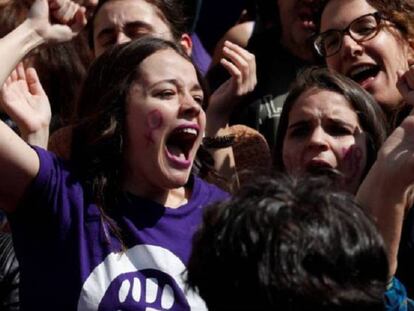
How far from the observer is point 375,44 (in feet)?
10.7

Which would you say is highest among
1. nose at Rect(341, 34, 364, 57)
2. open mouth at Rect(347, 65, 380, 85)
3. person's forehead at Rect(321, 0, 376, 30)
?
person's forehead at Rect(321, 0, 376, 30)

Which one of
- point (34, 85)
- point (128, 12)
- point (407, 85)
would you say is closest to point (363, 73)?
point (407, 85)

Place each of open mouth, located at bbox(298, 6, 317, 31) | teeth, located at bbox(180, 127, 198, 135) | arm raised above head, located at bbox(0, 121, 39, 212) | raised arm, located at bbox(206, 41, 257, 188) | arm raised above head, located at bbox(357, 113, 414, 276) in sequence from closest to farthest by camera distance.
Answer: arm raised above head, located at bbox(357, 113, 414, 276), arm raised above head, located at bbox(0, 121, 39, 212), teeth, located at bbox(180, 127, 198, 135), raised arm, located at bbox(206, 41, 257, 188), open mouth, located at bbox(298, 6, 317, 31)

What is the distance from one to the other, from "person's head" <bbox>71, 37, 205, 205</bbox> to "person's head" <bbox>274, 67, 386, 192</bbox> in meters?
0.26

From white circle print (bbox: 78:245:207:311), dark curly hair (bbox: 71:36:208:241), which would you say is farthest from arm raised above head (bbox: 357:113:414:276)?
dark curly hair (bbox: 71:36:208:241)

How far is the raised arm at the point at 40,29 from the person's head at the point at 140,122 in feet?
0.43

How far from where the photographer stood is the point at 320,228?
164 centimetres

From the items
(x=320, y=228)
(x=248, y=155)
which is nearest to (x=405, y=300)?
(x=320, y=228)

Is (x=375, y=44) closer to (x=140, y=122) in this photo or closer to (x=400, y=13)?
(x=400, y=13)

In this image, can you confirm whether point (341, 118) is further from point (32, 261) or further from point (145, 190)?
point (32, 261)

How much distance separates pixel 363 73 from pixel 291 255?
5.78 feet

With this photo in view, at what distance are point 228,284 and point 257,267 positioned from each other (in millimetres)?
54

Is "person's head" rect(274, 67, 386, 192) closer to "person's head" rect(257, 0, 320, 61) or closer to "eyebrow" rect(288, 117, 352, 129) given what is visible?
"eyebrow" rect(288, 117, 352, 129)

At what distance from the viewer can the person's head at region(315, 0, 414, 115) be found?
3.25 m
